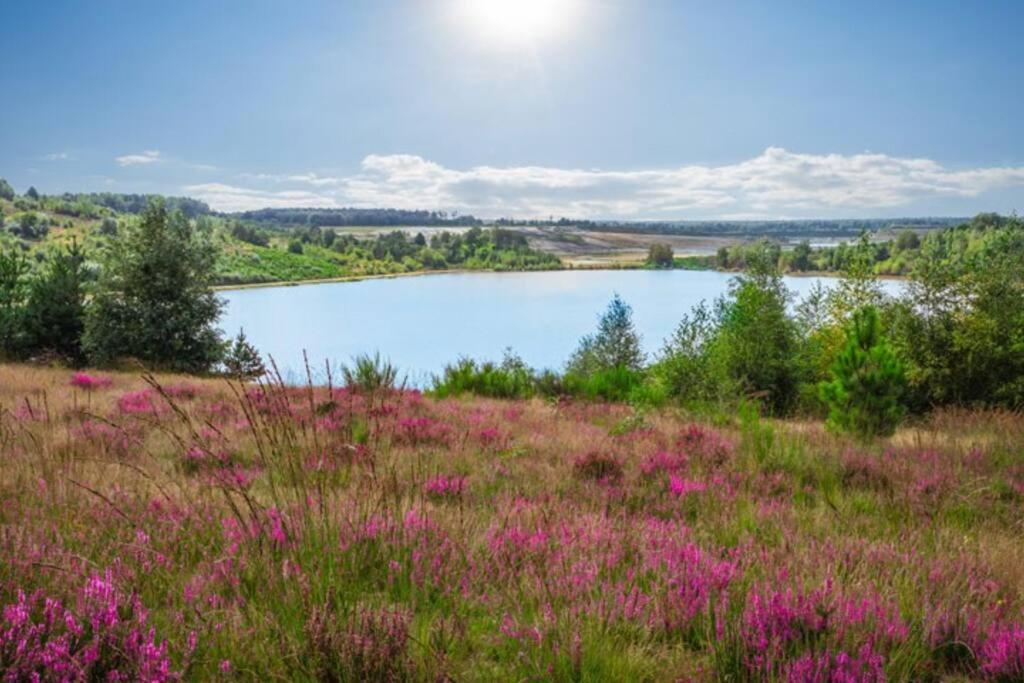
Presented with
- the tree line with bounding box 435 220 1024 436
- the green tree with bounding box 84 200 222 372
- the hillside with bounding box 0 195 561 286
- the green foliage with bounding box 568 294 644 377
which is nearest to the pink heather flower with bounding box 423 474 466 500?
the tree line with bounding box 435 220 1024 436

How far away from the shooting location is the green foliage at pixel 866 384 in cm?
1055

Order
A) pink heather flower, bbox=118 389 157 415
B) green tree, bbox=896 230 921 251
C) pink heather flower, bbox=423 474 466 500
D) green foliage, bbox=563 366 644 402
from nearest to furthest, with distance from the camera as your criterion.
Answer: pink heather flower, bbox=423 474 466 500
pink heather flower, bbox=118 389 157 415
green foliage, bbox=563 366 644 402
green tree, bbox=896 230 921 251

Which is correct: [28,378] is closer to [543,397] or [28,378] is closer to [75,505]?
[543,397]

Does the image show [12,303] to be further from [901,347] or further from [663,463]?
[901,347]

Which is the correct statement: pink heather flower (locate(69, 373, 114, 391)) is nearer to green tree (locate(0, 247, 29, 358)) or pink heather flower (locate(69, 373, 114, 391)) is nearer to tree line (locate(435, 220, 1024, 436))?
tree line (locate(435, 220, 1024, 436))

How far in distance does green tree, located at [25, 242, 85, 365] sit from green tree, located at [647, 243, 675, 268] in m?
Answer: 76.6

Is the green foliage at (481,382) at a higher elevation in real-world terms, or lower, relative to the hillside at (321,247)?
lower

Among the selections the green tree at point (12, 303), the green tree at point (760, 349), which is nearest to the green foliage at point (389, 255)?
the green tree at point (12, 303)

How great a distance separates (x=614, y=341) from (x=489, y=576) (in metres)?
35.6

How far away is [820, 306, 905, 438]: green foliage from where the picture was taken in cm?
1055

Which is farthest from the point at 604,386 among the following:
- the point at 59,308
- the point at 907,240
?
the point at 907,240

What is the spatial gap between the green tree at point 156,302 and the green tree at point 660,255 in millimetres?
74227

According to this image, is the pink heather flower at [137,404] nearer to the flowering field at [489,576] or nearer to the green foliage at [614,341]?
the flowering field at [489,576]

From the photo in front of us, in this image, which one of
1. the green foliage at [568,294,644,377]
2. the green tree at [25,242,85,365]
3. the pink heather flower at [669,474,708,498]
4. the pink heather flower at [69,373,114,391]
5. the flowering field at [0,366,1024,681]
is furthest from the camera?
the green foliage at [568,294,644,377]
